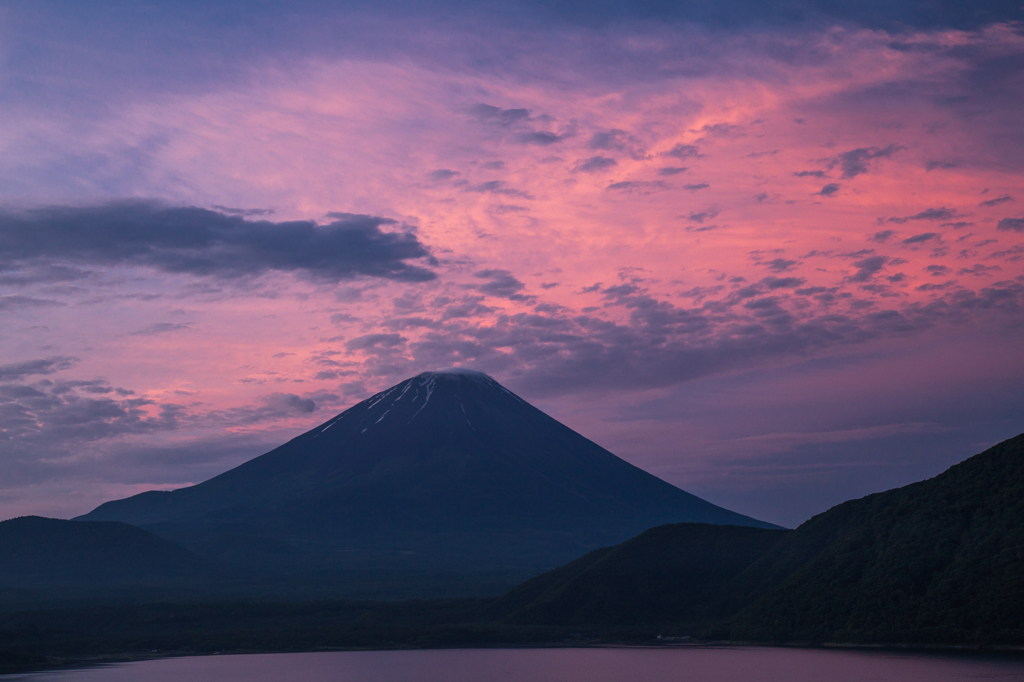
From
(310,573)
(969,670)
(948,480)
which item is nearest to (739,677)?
(969,670)

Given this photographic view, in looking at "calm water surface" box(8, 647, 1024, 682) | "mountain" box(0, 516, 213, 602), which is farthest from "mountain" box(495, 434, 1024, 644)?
"mountain" box(0, 516, 213, 602)

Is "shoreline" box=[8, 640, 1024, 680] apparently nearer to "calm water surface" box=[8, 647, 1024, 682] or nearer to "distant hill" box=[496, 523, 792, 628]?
"calm water surface" box=[8, 647, 1024, 682]

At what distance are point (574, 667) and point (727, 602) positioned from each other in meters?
30.7

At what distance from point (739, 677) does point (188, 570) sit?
152 m

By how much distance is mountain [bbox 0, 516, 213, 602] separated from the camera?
559 ft

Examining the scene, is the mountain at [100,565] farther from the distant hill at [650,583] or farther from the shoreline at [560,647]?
the distant hill at [650,583]

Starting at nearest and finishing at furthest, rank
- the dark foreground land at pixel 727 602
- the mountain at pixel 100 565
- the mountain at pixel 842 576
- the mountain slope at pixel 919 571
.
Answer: the mountain slope at pixel 919 571 < the mountain at pixel 842 576 < the dark foreground land at pixel 727 602 < the mountain at pixel 100 565

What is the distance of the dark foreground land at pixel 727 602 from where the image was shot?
71.3 metres

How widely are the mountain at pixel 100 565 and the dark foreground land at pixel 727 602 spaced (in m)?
52.8

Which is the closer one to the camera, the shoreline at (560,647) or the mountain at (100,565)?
the shoreline at (560,647)

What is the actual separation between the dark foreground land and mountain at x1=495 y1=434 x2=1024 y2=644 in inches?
5.9

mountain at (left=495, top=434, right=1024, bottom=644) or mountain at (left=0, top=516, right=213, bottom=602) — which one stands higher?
mountain at (left=0, top=516, right=213, bottom=602)

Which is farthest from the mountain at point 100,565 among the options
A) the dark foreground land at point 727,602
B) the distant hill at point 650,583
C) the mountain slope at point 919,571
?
the mountain slope at point 919,571

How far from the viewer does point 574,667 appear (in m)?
66.9
